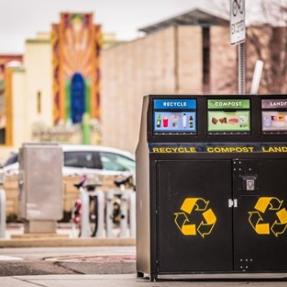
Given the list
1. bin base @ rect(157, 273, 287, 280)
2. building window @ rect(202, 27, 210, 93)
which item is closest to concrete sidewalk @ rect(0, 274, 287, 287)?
bin base @ rect(157, 273, 287, 280)

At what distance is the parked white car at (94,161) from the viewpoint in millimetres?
31859

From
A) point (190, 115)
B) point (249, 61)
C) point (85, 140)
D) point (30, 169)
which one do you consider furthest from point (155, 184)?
point (85, 140)

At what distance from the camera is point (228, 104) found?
1392 cm

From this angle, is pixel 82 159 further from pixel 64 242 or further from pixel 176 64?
pixel 176 64

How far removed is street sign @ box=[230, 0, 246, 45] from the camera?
1507 centimetres

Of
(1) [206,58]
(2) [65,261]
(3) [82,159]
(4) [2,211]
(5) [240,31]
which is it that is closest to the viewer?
(5) [240,31]

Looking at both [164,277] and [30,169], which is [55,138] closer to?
[30,169]

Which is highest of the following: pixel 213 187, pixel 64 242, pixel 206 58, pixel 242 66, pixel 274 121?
pixel 206 58

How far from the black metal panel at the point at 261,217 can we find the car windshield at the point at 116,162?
18171mm

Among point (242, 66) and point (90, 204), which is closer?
point (242, 66)

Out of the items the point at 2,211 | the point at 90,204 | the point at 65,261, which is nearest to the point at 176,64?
the point at 90,204

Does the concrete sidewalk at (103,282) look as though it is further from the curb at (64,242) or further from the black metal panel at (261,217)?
the curb at (64,242)

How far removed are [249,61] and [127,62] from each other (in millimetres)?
27894

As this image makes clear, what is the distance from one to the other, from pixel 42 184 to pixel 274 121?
31.2ft
